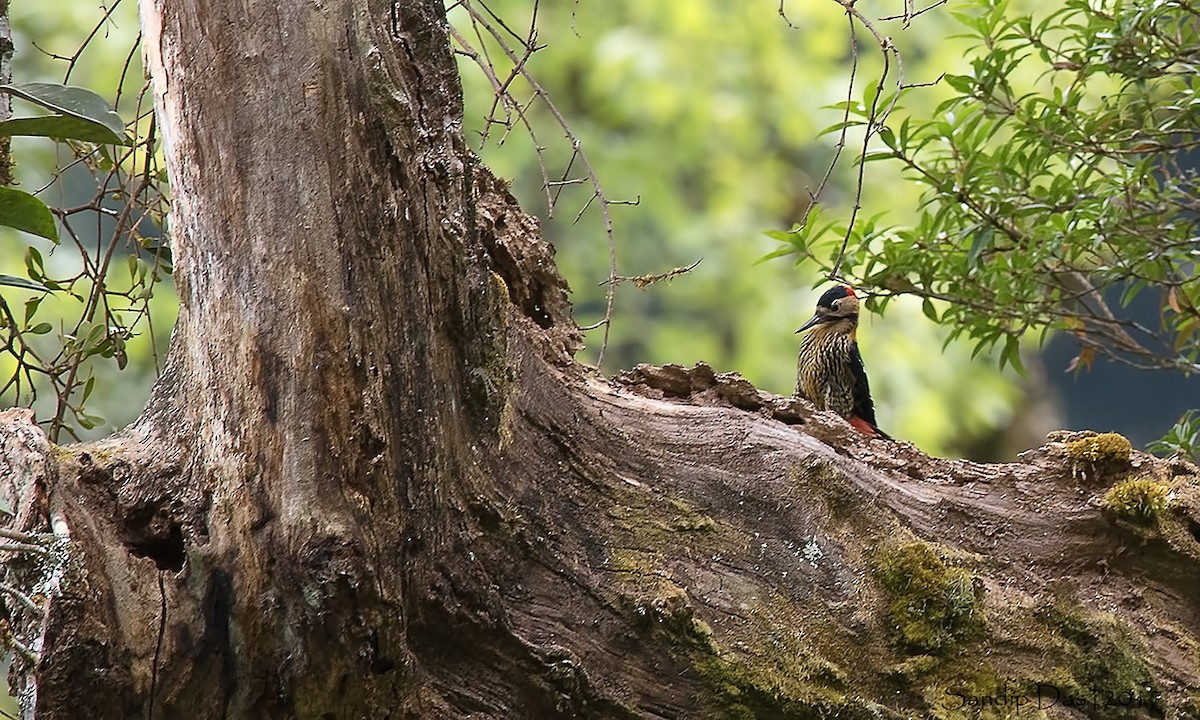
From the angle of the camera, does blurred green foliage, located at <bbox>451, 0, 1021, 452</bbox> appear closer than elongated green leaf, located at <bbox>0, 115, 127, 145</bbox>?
No

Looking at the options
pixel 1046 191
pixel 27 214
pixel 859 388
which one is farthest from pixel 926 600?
pixel 859 388

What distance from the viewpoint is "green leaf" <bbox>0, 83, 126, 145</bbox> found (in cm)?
157

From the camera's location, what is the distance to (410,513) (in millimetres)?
1512

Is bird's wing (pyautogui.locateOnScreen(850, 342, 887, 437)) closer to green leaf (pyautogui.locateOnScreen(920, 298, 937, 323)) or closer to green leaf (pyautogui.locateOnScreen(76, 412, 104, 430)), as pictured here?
green leaf (pyautogui.locateOnScreen(920, 298, 937, 323))

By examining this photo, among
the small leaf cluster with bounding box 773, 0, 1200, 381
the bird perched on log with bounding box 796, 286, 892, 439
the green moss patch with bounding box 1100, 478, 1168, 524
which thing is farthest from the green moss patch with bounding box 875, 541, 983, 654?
the bird perched on log with bounding box 796, 286, 892, 439

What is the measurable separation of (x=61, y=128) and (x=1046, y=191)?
1840mm

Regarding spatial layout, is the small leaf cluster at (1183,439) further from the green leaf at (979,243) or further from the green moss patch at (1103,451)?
the green leaf at (979,243)

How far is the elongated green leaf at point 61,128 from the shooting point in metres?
1.53

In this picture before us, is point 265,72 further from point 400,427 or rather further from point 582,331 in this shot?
point 582,331

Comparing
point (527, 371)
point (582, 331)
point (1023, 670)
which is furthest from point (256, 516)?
point (1023, 670)

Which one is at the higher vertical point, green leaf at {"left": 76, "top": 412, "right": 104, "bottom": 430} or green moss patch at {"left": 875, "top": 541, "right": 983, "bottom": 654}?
green leaf at {"left": 76, "top": 412, "right": 104, "bottom": 430}

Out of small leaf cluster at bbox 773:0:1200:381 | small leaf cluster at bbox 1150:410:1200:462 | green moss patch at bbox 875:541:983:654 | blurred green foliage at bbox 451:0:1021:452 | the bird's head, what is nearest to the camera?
green moss patch at bbox 875:541:983:654

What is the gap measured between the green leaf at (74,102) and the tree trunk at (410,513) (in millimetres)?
99

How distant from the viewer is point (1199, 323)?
2.50 m
